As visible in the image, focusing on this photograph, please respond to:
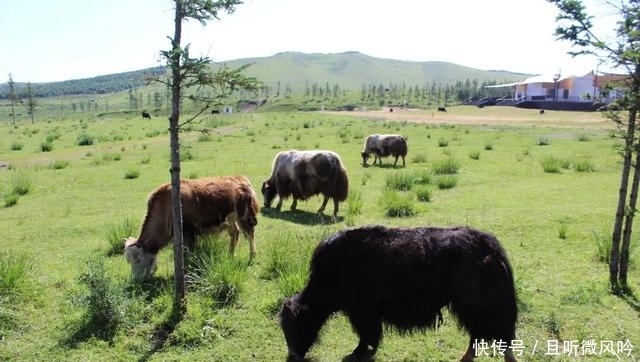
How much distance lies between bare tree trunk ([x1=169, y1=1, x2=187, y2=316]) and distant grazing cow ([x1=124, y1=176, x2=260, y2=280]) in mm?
1254

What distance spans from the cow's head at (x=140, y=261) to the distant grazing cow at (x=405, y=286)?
2808 millimetres

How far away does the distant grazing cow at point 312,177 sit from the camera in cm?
1247

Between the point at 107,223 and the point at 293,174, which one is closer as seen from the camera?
the point at 107,223

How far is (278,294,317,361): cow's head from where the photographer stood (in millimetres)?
5246

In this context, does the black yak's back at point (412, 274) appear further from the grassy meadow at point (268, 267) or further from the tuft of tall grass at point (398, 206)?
the tuft of tall grass at point (398, 206)

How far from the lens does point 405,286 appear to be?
500 centimetres

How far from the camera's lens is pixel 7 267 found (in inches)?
274

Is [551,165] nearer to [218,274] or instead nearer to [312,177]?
[312,177]

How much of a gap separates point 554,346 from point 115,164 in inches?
Result: 778

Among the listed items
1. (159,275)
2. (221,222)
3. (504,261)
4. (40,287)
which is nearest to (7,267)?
(40,287)

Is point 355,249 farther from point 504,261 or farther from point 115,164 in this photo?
point 115,164

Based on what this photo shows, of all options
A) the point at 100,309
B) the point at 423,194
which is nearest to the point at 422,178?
the point at 423,194

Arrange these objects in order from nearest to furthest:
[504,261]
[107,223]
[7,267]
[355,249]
A: [504,261] → [355,249] → [7,267] → [107,223]

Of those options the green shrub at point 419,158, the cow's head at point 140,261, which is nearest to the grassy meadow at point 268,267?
the cow's head at point 140,261
